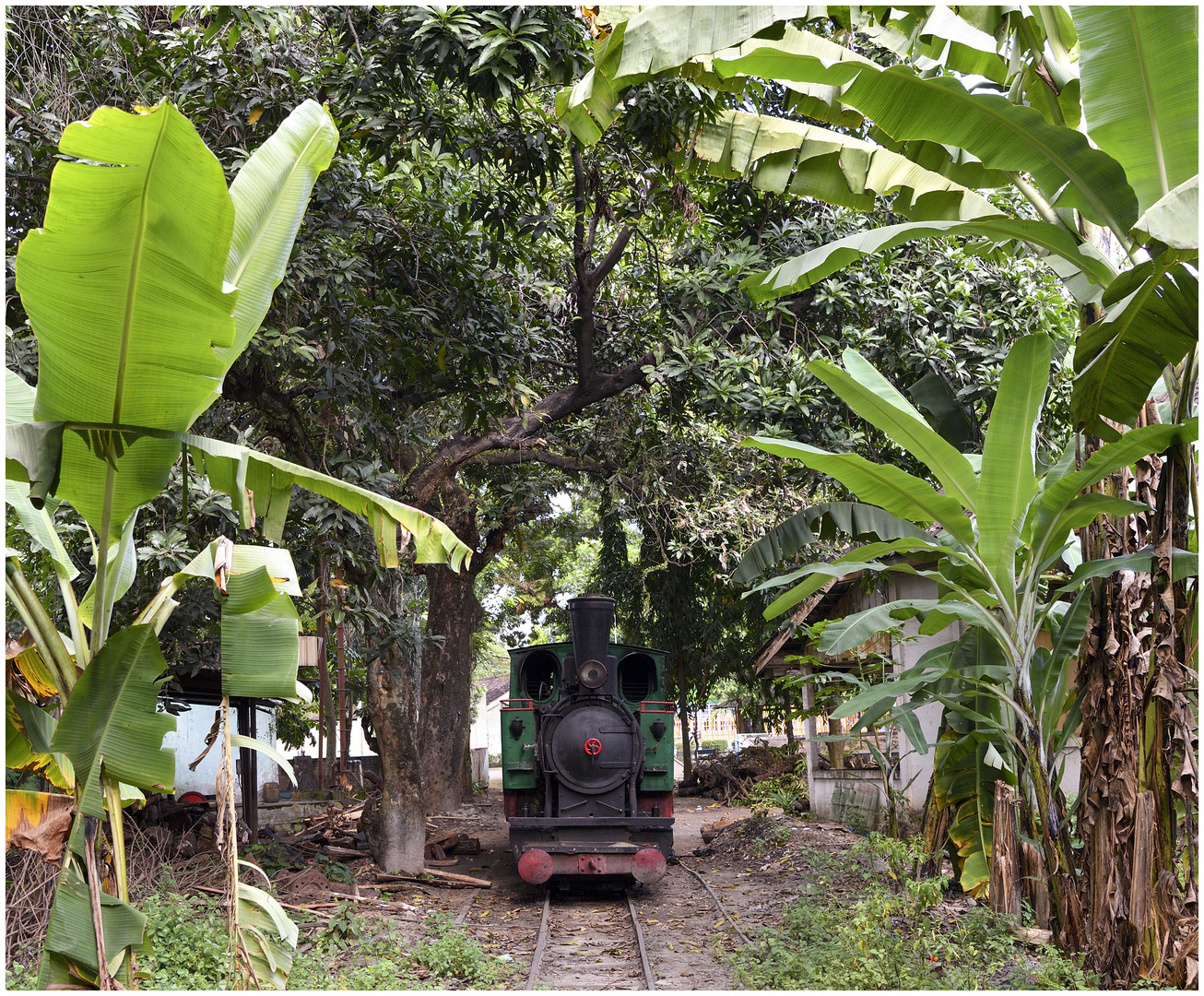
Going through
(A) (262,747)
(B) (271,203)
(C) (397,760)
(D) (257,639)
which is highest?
(B) (271,203)

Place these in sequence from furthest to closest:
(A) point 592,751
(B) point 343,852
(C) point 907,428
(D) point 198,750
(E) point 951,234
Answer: (D) point 198,750 < (B) point 343,852 < (A) point 592,751 < (C) point 907,428 < (E) point 951,234

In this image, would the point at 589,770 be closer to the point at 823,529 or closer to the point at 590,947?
the point at 590,947

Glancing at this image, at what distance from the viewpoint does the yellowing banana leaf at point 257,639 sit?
12.6 feet

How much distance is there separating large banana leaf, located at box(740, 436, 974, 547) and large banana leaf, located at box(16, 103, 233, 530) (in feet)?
9.78

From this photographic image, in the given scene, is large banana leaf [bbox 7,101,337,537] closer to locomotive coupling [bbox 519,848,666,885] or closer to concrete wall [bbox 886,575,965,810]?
locomotive coupling [bbox 519,848,666,885]

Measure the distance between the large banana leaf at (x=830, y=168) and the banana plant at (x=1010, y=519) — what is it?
1.06 metres

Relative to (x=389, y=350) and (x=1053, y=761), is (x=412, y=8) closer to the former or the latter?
(x=389, y=350)

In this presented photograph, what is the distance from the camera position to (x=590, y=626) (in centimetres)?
1030

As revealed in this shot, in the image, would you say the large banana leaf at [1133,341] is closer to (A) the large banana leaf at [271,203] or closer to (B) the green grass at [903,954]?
(B) the green grass at [903,954]

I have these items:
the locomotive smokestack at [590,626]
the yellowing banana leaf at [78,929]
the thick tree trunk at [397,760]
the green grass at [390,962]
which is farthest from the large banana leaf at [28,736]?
the locomotive smokestack at [590,626]

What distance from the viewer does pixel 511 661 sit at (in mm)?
11508

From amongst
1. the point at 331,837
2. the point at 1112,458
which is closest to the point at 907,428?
the point at 1112,458

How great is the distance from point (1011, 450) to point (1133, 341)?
907 millimetres

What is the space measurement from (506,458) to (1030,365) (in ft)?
25.9
